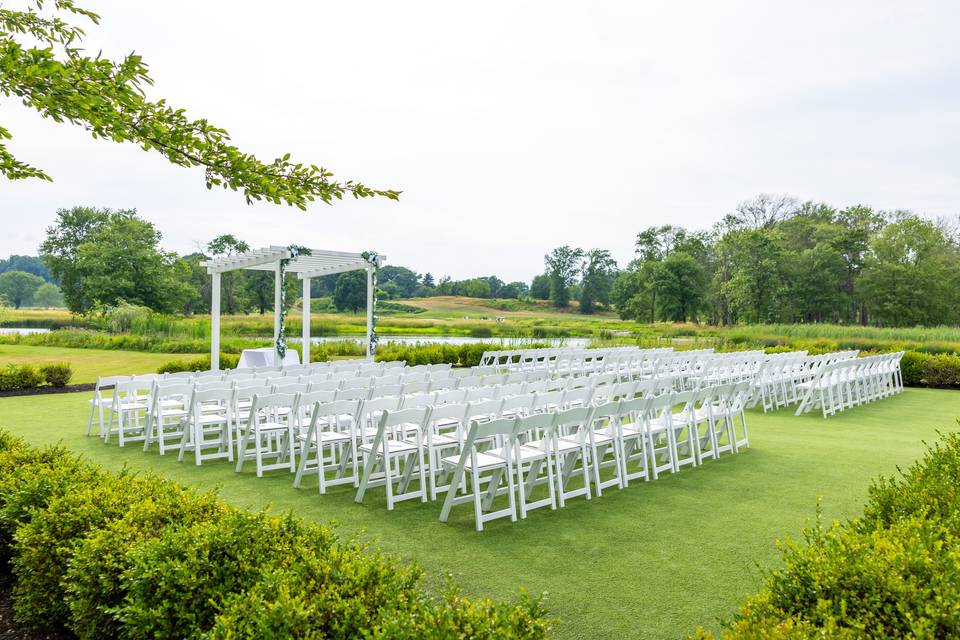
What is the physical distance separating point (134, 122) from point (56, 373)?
13289 mm

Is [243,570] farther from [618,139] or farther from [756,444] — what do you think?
[618,139]

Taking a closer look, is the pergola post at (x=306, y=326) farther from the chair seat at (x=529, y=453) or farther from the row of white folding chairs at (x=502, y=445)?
the chair seat at (x=529, y=453)

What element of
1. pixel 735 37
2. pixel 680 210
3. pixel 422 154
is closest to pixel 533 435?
pixel 735 37

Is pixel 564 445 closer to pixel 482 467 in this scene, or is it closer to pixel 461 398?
pixel 482 467

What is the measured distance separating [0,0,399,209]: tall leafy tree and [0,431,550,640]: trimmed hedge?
4.76 feet

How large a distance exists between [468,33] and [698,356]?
826cm

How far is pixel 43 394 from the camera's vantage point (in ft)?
40.8

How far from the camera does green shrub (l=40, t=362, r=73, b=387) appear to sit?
13.0 meters

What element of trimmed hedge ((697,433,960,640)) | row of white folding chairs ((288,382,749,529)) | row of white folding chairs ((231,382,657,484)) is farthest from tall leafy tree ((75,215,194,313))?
trimmed hedge ((697,433,960,640))

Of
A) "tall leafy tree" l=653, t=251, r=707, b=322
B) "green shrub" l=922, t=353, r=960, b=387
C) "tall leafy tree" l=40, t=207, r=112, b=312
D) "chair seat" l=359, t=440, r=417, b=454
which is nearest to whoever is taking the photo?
"chair seat" l=359, t=440, r=417, b=454

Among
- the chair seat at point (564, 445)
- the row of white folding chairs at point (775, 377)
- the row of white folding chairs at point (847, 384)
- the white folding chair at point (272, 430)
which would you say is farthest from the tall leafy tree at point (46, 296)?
the chair seat at point (564, 445)

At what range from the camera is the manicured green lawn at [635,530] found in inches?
128

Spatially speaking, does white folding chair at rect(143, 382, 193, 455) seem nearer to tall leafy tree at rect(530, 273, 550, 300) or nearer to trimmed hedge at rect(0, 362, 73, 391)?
trimmed hedge at rect(0, 362, 73, 391)

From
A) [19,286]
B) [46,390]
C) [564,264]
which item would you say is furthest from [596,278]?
[19,286]
